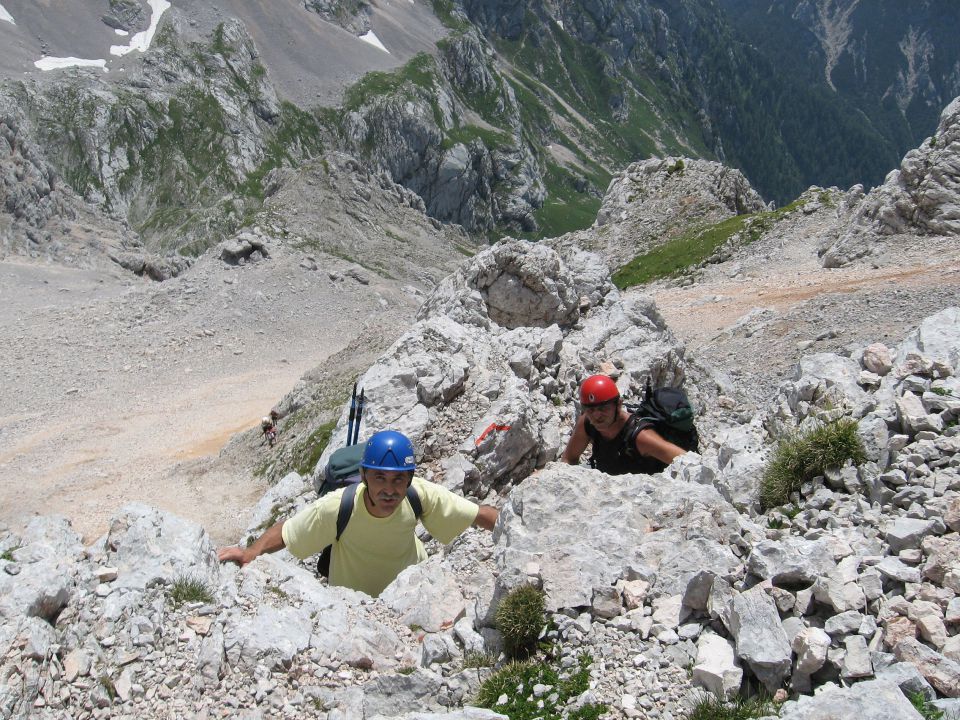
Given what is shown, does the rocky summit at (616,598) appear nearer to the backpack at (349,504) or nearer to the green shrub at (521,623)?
the green shrub at (521,623)

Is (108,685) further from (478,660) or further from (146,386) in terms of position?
(146,386)

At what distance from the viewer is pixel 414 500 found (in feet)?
25.1

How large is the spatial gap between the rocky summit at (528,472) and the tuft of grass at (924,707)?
0.02m

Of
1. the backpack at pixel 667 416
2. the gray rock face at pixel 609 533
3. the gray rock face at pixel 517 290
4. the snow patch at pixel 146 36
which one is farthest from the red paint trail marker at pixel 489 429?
the snow patch at pixel 146 36

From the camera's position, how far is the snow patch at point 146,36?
466ft

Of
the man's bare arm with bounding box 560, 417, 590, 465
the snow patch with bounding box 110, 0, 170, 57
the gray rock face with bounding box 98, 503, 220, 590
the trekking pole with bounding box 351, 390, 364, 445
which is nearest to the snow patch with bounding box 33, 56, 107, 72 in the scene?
the snow patch with bounding box 110, 0, 170, 57

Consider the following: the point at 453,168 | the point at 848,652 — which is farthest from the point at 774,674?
the point at 453,168

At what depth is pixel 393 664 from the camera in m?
6.88

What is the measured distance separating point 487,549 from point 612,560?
1798 mm

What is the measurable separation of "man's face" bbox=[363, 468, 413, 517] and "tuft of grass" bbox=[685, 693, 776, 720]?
3373mm

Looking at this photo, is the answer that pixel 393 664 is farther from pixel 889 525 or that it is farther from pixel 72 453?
pixel 72 453

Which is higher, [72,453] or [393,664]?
[393,664]

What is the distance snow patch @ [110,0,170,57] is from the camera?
466 feet

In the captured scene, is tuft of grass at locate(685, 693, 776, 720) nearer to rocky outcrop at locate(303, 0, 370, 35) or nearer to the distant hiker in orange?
the distant hiker in orange
